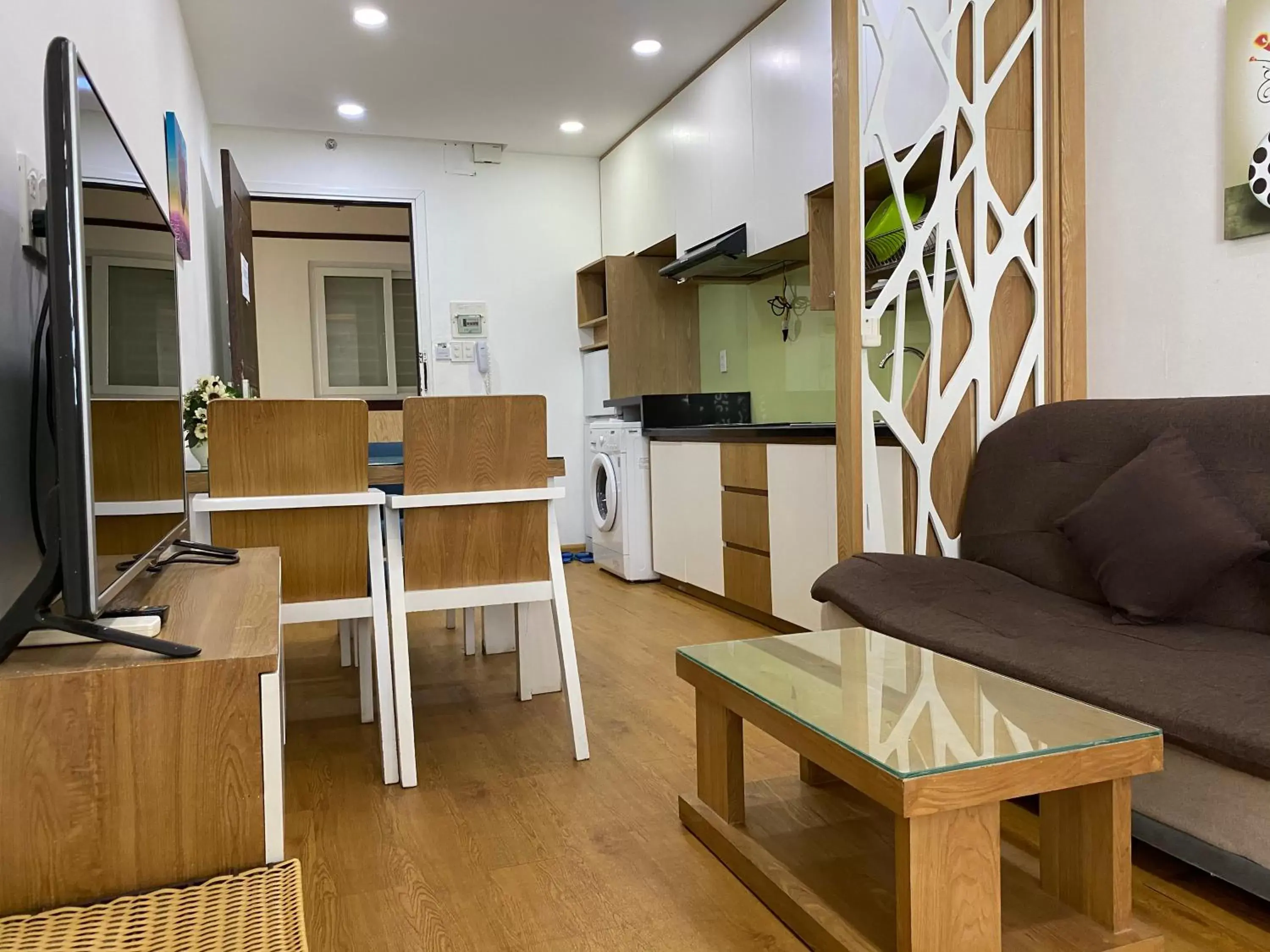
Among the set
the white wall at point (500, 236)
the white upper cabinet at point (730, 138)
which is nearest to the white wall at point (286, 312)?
the white wall at point (500, 236)

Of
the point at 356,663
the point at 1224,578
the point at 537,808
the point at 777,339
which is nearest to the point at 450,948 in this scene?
the point at 537,808

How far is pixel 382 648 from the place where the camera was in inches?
93.1

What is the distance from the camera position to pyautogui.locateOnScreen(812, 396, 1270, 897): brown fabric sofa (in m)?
1.50

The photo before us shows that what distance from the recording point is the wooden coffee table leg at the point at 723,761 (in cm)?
187

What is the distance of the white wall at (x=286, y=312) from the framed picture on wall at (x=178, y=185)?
3716mm

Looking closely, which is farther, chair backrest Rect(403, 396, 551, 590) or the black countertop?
the black countertop

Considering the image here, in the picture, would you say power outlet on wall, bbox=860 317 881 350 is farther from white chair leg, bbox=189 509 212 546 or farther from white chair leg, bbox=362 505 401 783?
white chair leg, bbox=189 509 212 546

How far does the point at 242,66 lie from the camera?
456 centimetres

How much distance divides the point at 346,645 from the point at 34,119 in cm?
221

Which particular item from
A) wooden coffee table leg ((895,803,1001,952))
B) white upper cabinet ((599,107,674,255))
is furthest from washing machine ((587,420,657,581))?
wooden coffee table leg ((895,803,1001,952))

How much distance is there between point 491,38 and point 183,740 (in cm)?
393

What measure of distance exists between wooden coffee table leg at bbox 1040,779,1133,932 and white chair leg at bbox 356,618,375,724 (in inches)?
74.7

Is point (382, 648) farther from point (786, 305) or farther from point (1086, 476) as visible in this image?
point (786, 305)

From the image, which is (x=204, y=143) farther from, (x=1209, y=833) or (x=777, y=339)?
(x=1209, y=833)
